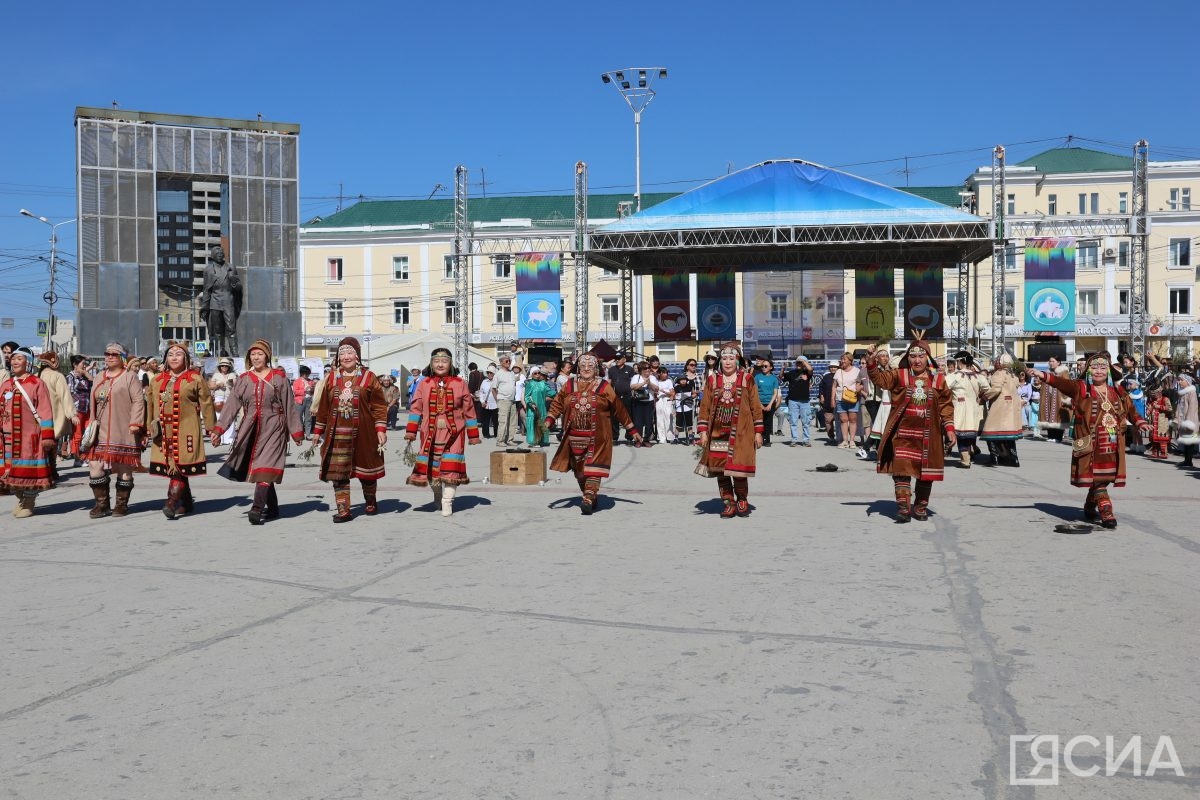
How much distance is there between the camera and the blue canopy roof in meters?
31.2

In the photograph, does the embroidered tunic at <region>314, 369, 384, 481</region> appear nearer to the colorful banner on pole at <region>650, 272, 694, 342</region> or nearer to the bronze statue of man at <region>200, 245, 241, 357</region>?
the bronze statue of man at <region>200, 245, 241, 357</region>

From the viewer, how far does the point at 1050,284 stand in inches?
1251

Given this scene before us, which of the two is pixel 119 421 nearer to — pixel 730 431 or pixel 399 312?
pixel 730 431

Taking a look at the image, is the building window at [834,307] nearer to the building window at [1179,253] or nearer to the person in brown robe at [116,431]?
the person in brown robe at [116,431]

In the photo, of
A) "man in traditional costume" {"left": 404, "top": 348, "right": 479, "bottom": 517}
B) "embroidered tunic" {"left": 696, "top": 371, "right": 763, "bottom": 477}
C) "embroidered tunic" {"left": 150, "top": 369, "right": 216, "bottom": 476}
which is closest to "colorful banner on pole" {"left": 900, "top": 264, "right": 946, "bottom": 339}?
"embroidered tunic" {"left": 696, "top": 371, "right": 763, "bottom": 477}

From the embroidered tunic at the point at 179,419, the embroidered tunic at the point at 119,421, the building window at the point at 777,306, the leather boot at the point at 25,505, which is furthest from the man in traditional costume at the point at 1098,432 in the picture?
the building window at the point at 777,306

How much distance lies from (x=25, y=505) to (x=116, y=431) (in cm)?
127

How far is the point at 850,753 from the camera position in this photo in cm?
434

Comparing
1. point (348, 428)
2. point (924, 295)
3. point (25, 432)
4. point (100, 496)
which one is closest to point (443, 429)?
point (348, 428)

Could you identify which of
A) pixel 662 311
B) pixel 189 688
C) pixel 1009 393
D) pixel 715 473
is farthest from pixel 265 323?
pixel 189 688

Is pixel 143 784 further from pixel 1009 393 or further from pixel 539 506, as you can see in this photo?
pixel 1009 393

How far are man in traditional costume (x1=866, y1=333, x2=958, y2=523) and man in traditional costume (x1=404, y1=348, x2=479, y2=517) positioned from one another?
386 cm

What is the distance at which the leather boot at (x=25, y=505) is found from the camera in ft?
37.9

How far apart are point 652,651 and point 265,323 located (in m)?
27.8
